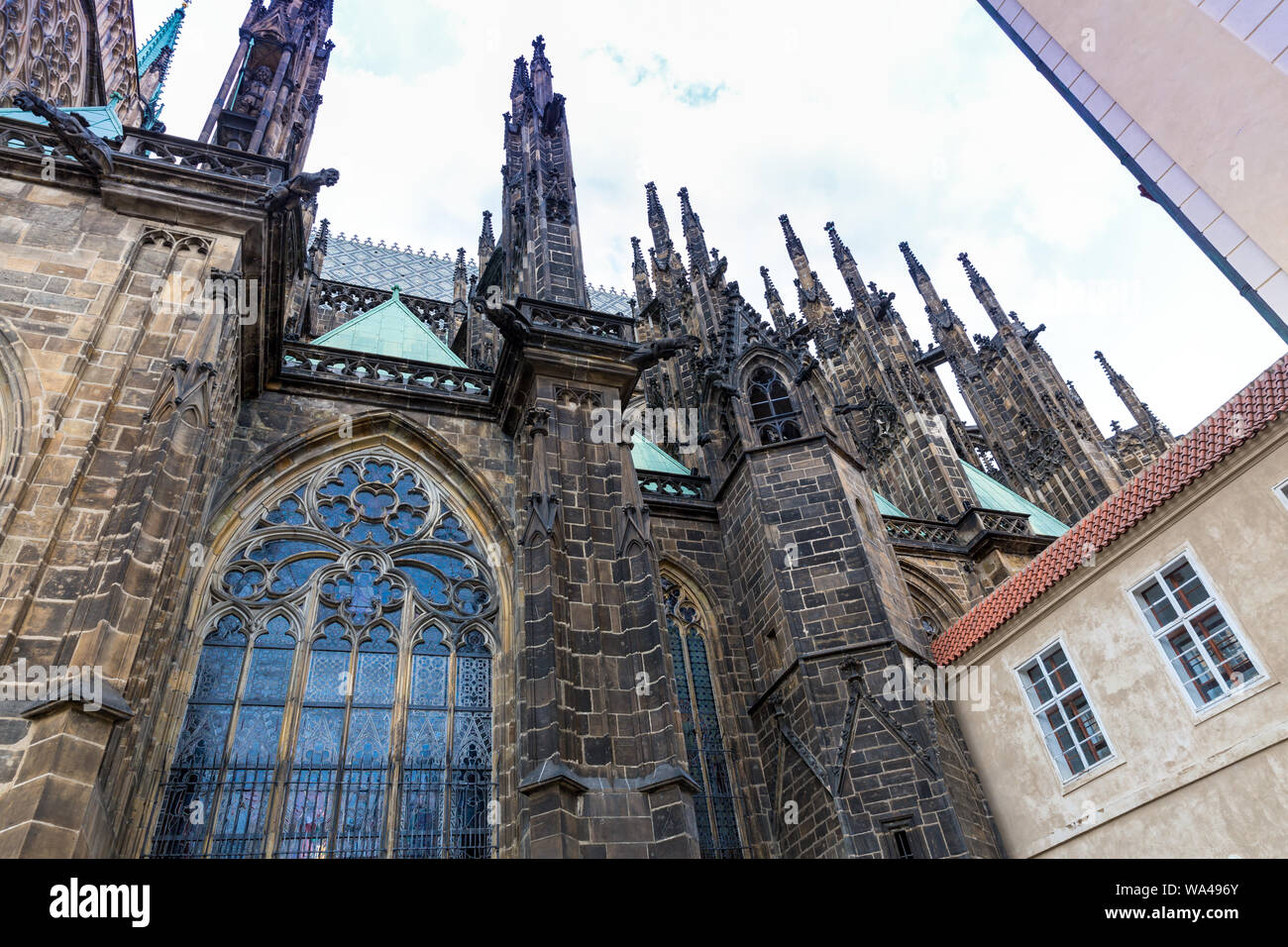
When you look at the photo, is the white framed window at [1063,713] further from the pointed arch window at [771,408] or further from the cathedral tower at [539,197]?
the cathedral tower at [539,197]

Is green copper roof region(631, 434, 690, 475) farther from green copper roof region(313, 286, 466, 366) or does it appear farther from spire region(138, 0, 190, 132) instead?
spire region(138, 0, 190, 132)

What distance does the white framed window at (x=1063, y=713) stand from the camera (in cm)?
988

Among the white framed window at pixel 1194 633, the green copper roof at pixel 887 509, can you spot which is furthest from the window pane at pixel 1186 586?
the green copper roof at pixel 887 509

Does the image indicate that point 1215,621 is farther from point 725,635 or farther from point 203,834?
point 203,834

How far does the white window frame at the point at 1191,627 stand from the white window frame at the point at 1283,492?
1.7 inches

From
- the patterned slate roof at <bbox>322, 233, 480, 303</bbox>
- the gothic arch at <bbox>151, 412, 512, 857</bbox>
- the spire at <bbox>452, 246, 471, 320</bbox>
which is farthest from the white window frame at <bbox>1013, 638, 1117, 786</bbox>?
the patterned slate roof at <bbox>322, 233, 480, 303</bbox>


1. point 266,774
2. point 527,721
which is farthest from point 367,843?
point 527,721

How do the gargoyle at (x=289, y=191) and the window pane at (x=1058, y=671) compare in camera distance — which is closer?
the gargoyle at (x=289, y=191)

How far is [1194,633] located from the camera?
894cm

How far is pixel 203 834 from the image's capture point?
7793 mm

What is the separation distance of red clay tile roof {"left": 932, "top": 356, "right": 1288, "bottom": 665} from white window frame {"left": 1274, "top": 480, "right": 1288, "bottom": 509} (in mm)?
554

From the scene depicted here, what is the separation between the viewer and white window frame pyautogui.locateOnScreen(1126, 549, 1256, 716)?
830 cm

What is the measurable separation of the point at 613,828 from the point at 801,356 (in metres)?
9.83

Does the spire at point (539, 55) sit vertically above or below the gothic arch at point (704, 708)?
above
